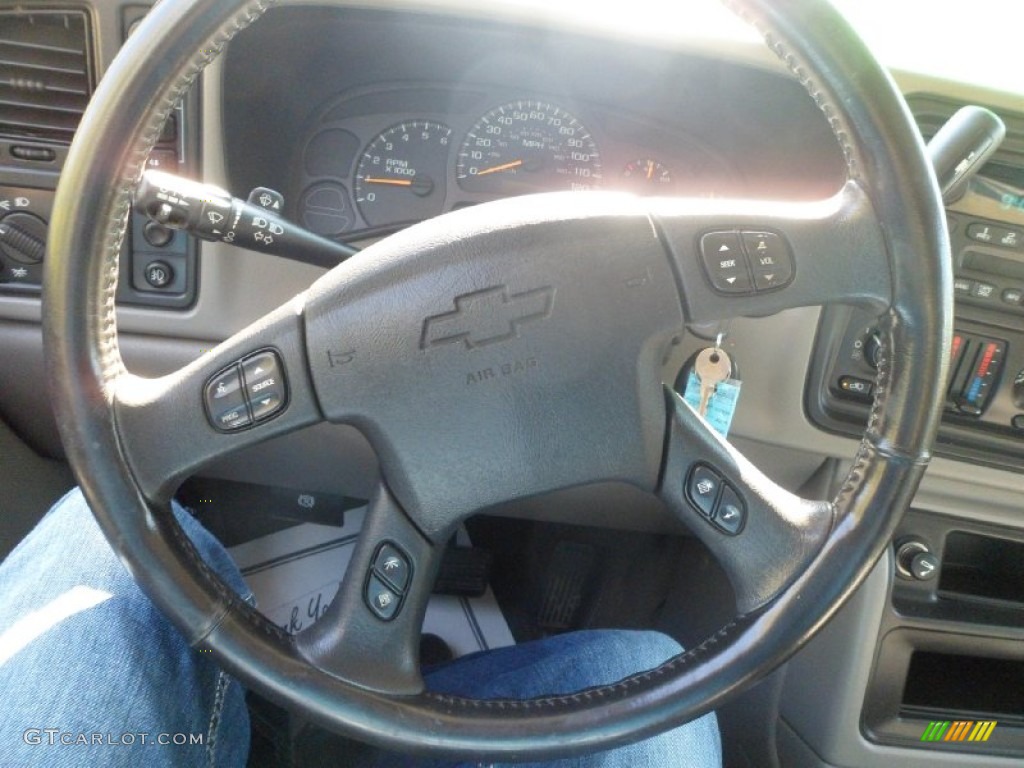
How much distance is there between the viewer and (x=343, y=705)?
0.70 m

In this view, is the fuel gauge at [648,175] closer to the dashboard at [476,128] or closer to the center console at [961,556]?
the dashboard at [476,128]

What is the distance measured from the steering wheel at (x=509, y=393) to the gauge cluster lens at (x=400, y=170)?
0.50 meters

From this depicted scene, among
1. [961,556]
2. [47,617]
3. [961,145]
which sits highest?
[961,145]

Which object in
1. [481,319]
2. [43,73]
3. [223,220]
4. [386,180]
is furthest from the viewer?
[386,180]

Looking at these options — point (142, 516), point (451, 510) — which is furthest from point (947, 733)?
point (142, 516)

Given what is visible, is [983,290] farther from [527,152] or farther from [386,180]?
[386,180]

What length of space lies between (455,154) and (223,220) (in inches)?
17.8

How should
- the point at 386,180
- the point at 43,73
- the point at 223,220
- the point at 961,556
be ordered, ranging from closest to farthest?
the point at 223,220 → the point at 43,73 → the point at 386,180 → the point at 961,556

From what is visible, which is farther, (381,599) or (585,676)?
(585,676)

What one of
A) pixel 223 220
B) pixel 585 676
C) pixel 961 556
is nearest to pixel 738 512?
pixel 585 676

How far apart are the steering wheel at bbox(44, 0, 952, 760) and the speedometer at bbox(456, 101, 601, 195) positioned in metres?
0.48

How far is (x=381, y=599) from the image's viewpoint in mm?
733

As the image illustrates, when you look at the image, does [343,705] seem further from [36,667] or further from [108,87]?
[108,87]

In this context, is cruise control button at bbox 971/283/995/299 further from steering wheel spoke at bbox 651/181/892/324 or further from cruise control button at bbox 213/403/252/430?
cruise control button at bbox 213/403/252/430
